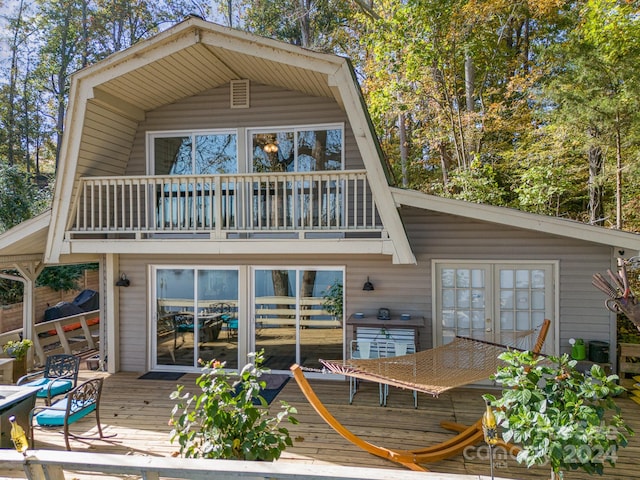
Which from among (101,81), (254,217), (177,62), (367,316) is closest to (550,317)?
(367,316)

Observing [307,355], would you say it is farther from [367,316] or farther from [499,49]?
[499,49]

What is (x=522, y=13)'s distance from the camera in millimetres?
11445

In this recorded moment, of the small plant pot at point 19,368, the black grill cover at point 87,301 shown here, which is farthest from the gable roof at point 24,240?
the black grill cover at point 87,301

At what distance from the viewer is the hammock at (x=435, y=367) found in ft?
12.6

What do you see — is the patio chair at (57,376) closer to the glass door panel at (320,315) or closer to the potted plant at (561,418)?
the glass door panel at (320,315)

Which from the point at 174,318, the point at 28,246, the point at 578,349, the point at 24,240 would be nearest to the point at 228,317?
the point at 174,318

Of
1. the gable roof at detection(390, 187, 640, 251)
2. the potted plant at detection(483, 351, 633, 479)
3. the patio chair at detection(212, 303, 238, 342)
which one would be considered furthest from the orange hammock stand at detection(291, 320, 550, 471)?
the patio chair at detection(212, 303, 238, 342)

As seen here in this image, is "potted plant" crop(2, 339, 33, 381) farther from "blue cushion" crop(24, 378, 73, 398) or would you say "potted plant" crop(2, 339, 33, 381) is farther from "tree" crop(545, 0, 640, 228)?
"tree" crop(545, 0, 640, 228)

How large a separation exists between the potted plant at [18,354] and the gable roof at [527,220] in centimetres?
645

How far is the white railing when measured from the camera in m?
1.81

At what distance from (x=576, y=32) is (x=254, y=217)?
27.8 feet

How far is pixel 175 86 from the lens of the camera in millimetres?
6371

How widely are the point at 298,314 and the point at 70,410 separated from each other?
337 centimetres

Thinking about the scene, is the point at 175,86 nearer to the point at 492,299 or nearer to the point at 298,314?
the point at 298,314
